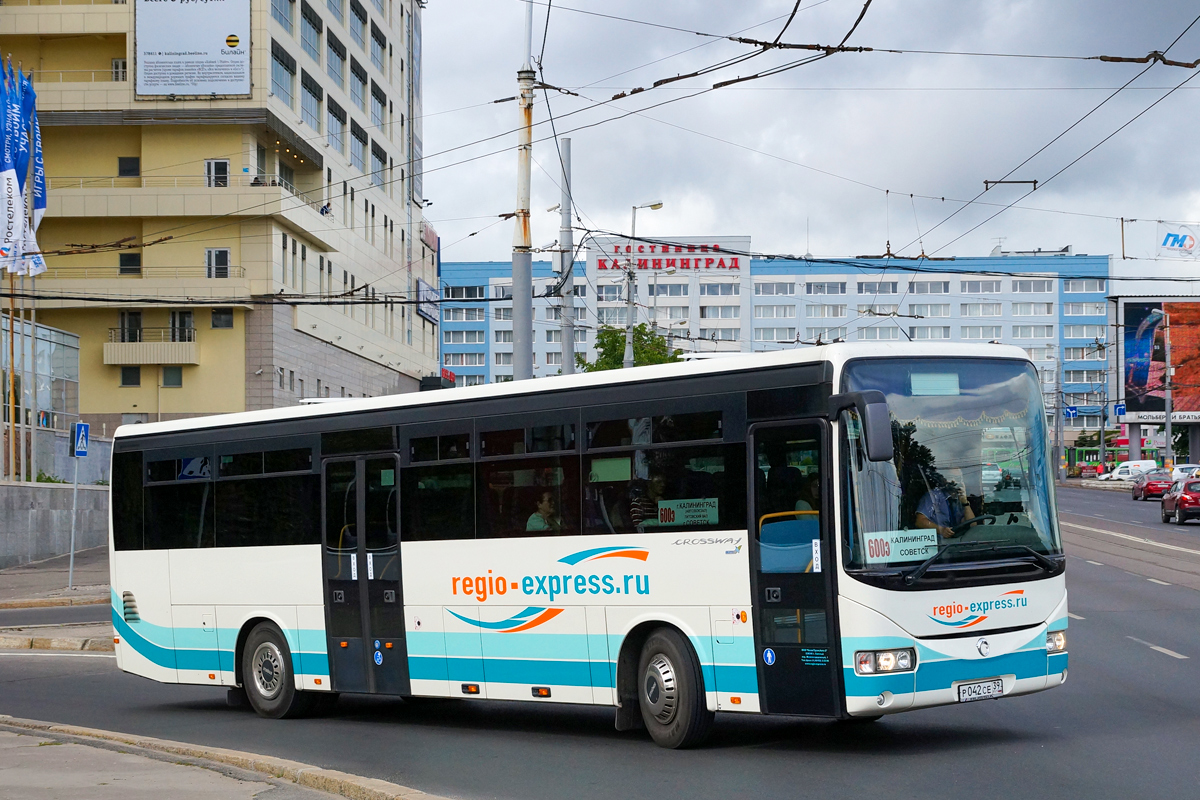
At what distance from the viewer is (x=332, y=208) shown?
209 ft

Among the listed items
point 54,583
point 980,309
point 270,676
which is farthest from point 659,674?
point 980,309

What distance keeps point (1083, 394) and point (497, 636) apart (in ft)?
415

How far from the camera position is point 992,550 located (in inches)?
367

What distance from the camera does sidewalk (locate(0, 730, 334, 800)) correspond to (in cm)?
816

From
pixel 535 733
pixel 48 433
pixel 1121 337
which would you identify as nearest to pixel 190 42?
pixel 48 433

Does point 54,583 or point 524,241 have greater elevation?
point 524,241

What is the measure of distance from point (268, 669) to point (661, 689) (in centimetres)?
480

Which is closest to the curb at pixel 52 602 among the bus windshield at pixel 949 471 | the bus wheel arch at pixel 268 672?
the bus wheel arch at pixel 268 672

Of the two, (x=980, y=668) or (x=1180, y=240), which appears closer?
(x=980, y=668)

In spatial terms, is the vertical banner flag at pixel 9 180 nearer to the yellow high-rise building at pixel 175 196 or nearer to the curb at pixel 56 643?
the yellow high-rise building at pixel 175 196

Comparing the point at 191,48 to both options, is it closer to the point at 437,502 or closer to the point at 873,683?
the point at 437,502

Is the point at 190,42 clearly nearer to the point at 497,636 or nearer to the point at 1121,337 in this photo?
the point at 497,636

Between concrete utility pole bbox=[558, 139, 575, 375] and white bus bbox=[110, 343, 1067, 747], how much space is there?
1309 cm

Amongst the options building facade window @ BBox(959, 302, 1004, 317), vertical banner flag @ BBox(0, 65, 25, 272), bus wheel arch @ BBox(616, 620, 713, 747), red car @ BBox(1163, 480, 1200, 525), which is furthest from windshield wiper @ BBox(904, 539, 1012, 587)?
building facade window @ BBox(959, 302, 1004, 317)
